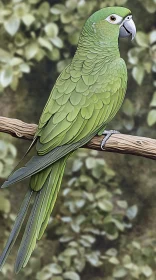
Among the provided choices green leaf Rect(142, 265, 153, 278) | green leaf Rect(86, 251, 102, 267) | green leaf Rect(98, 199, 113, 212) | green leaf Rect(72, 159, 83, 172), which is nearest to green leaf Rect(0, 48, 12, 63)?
green leaf Rect(72, 159, 83, 172)

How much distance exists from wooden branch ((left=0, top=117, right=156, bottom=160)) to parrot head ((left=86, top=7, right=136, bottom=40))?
0.57 feet

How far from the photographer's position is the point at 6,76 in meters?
1.39

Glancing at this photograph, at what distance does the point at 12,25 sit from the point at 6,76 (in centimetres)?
13

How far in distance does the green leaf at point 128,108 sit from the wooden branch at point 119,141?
556 mm

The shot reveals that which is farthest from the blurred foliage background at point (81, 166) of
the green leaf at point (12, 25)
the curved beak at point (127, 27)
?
the curved beak at point (127, 27)

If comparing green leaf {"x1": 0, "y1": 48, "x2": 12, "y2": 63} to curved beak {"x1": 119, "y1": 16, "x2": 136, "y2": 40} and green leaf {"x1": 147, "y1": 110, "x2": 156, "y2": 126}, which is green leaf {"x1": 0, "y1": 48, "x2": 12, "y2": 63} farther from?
curved beak {"x1": 119, "y1": 16, "x2": 136, "y2": 40}

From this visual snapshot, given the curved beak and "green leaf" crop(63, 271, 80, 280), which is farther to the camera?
"green leaf" crop(63, 271, 80, 280)

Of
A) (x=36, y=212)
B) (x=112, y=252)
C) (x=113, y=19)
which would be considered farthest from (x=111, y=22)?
(x=112, y=252)

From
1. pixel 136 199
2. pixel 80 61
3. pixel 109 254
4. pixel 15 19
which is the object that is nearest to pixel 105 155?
pixel 136 199

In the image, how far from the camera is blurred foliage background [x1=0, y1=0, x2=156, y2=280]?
1383mm

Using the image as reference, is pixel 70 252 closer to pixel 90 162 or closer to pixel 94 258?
pixel 94 258

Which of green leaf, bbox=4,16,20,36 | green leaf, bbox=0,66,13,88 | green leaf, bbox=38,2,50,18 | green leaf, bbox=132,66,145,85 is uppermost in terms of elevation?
green leaf, bbox=38,2,50,18

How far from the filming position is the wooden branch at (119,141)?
844 millimetres

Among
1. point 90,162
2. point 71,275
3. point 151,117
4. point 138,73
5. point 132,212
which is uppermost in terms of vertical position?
point 138,73
